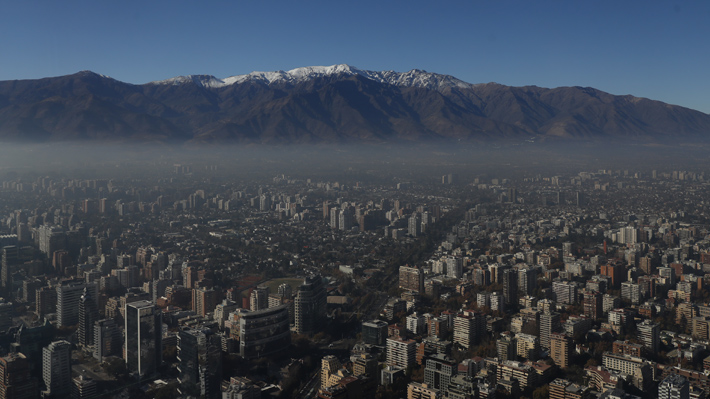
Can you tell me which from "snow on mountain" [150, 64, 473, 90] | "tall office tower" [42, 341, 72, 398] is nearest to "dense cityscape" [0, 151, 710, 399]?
"tall office tower" [42, 341, 72, 398]

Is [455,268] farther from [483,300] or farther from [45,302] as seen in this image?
[45,302]

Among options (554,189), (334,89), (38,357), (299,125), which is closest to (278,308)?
(38,357)

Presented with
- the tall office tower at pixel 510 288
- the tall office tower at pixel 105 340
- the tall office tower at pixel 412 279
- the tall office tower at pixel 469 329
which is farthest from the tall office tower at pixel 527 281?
the tall office tower at pixel 105 340

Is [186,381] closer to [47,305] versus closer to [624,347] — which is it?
[47,305]

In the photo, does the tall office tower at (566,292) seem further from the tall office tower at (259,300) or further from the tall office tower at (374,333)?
the tall office tower at (259,300)

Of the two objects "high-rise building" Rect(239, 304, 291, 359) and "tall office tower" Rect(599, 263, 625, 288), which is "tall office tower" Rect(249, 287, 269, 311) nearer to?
"high-rise building" Rect(239, 304, 291, 359)

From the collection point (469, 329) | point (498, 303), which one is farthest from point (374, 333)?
point (498, 303)

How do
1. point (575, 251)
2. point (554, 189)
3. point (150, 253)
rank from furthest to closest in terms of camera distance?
point (554, 189)
point (575, 251)
point (150, 253)
